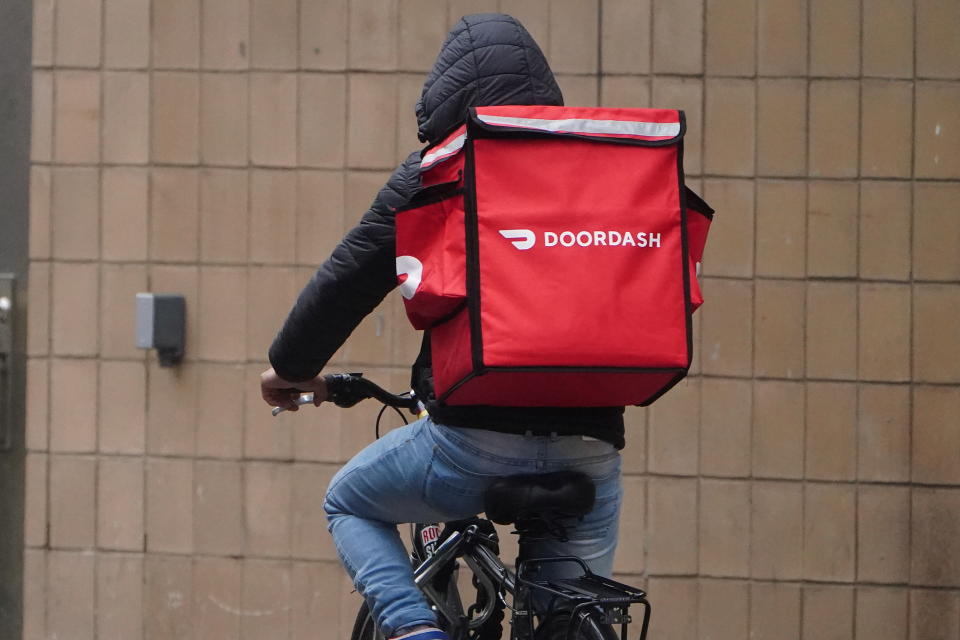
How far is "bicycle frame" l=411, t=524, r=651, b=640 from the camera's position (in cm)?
291

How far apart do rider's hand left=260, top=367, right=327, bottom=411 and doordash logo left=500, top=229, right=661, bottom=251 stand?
89cm

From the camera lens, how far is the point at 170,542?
17.4 ft

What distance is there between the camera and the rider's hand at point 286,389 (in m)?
3.48

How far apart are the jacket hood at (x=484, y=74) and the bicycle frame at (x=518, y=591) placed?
1.06 m

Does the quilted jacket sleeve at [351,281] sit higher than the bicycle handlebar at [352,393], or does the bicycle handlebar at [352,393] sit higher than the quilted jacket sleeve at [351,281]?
the quilted jacket sleeve at [351,281]

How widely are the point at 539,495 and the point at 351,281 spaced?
654 millimetres

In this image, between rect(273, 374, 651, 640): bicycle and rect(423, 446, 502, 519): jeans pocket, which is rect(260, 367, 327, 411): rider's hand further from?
rect(423, 446, 502, 519): jeans pocket

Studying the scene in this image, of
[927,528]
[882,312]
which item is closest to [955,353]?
[882,312]

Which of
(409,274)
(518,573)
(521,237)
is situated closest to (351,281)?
(409,274)

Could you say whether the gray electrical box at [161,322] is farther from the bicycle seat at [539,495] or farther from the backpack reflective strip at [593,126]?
the backpack reflective strip at [593,126]

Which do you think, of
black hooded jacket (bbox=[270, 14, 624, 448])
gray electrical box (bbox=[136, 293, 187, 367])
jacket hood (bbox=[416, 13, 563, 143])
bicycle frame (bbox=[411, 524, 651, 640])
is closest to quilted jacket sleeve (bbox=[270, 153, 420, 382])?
black hooded jacket (bbox=[270, 14, 624, 448])

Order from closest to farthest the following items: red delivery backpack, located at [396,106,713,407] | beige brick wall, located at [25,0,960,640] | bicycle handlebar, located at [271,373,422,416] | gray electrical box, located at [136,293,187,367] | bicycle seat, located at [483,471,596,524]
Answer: red delivery backpack, located at [396,106,713,407], bicycle seat, located at [483,471,596,524], bicycle handlebar, located at [271,373,422,416], beige brick wall, located at [25,0,960,640], gray electrical box, located at [136,293,187,367]

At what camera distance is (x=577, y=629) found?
2936 mm

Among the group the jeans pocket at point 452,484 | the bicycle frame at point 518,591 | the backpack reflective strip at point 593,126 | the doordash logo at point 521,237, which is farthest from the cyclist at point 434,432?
the doordash logo at point 521,237
